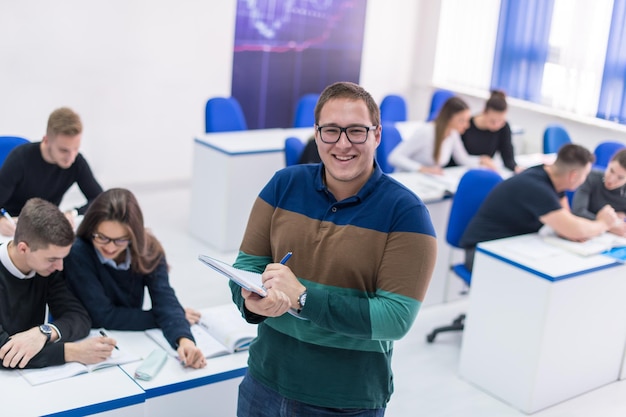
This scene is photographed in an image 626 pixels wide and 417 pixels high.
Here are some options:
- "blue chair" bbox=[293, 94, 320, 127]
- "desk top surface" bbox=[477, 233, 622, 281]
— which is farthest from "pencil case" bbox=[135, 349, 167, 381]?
"blue chair" bbox=[293, 94, 320, 127]

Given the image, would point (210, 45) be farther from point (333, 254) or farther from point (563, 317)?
point (333, 254)

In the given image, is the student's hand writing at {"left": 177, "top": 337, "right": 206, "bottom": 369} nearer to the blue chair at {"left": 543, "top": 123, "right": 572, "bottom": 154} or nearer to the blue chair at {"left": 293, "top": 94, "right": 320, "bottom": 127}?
the blue chair at {"left": 293, "top": 94, "right": 320, "bottom": 127}

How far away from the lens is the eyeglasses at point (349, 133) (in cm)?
184

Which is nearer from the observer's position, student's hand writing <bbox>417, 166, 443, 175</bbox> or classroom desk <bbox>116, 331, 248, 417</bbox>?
classroom desk <bbox>116, 331, 248, 417</bbox>

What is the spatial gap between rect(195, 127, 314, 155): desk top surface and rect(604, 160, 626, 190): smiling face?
2168 millimetres

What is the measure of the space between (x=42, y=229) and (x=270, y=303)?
48.8 inches

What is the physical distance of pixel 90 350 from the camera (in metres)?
2.63

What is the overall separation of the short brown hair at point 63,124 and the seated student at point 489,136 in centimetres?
313

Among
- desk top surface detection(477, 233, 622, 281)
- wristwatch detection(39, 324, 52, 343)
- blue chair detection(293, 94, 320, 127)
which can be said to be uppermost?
blue chair detection(293, 94, 320, 127)

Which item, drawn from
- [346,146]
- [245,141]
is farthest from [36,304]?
[245,141]

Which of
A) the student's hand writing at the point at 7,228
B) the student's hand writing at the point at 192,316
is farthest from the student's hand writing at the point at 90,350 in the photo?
the student's hand writing at the point at 7,228

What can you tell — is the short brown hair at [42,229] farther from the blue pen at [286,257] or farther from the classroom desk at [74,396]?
the blue pen at [286,257]

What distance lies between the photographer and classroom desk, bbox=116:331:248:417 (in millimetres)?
2568

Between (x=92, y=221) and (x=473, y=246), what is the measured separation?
225 centimetres
